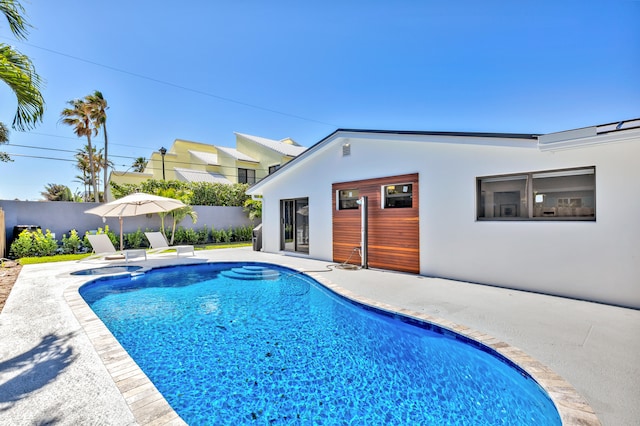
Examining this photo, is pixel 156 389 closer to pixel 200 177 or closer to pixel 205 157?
pixel 200 177

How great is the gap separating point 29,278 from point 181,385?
8.97 metres

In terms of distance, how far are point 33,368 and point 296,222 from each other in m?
11.8

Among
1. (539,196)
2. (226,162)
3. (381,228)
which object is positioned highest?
(226,162)

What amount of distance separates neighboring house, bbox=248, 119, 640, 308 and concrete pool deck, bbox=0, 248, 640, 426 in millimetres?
794

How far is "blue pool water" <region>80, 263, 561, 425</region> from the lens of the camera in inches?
138

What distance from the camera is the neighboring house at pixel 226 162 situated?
28.2m

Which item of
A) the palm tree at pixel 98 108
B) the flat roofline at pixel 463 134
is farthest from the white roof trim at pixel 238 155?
the flat roofline at pixel 463 134

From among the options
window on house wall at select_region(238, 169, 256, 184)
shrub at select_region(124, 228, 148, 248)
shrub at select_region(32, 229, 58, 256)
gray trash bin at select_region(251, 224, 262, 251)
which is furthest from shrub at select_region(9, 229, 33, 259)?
window on house wall at select_region(238, 169, 256, 184)

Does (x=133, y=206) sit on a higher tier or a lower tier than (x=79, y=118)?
lower

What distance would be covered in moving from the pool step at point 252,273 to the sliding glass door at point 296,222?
3.51 meters

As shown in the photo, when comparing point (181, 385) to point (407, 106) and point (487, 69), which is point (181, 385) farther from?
point (407, 106)

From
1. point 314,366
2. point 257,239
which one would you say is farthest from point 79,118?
point 314,366

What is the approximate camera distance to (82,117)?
2286cm

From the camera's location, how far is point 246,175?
29.6 meters
